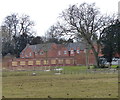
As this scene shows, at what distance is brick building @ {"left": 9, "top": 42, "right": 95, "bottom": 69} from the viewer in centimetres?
8758

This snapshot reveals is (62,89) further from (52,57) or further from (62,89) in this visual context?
(52,57)

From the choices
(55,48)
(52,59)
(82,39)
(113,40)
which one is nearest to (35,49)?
(55,48)

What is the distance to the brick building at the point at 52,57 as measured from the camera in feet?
287

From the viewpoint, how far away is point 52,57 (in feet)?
291

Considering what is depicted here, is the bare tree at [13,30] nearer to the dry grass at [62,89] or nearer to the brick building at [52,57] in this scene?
the brick building at [52,57]

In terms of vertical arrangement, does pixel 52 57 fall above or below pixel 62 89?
above

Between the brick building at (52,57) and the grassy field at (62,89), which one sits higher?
the brick building at (52,57)

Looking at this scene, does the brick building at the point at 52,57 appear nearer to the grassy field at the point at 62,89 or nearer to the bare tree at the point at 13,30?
the bare tree at the point at 13,30

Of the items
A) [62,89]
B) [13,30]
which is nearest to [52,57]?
[13,30]

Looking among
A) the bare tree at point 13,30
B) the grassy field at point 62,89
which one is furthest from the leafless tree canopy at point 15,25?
the grassy field at point 62,89

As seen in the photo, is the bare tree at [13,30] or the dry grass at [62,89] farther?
the bare tree at [13,30]

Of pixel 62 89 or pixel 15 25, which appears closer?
pixel 62 89

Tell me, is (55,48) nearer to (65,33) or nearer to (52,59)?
(52,59)

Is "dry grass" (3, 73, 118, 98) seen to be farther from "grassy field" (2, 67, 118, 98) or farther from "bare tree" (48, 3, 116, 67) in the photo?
"bare tree" (48, 3, 116, 67)
